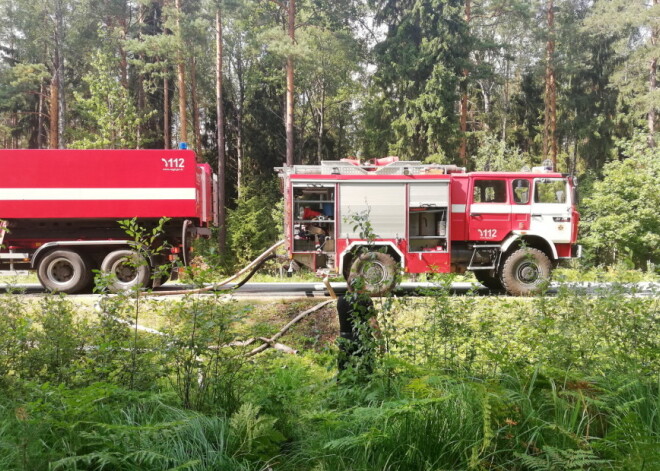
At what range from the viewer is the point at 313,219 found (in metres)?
11.3

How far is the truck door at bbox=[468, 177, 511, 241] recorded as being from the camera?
11.6 metres

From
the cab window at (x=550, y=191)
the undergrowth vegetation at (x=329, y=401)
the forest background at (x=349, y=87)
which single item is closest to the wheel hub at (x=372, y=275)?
the undergrowth vegetation at (x=329, y=401)

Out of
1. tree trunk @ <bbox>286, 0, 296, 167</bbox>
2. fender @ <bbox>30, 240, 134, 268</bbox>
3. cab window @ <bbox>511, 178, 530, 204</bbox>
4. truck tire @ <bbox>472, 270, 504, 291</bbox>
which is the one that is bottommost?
truck tire @ <bbox>472, 270, 504, 291</bbox>

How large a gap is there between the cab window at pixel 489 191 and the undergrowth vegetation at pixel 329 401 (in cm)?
671

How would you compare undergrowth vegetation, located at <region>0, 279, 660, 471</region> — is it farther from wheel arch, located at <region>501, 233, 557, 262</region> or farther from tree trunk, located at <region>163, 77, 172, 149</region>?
tree trunk, located at <region>163, 77, 172, 149</region>

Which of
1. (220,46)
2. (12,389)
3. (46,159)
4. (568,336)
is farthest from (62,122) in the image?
(568,336)

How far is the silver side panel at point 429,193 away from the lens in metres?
11.4

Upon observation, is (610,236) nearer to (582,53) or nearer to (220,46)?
(582,53)

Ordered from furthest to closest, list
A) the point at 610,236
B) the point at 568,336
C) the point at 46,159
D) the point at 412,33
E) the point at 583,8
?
the point at 583,8 → the point at 412,33 → the point at 610,236 → the point at 46,159 → the point at 568,336

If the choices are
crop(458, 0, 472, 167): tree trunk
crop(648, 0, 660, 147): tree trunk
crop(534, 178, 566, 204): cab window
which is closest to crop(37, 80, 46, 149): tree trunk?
crop(458, 0, 472, 167): tree trunk

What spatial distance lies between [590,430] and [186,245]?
946 centimetres

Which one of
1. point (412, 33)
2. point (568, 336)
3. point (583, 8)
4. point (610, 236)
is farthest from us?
point (583, 8)

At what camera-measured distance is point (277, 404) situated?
387 centimetres

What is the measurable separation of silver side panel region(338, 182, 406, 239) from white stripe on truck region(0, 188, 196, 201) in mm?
3234
